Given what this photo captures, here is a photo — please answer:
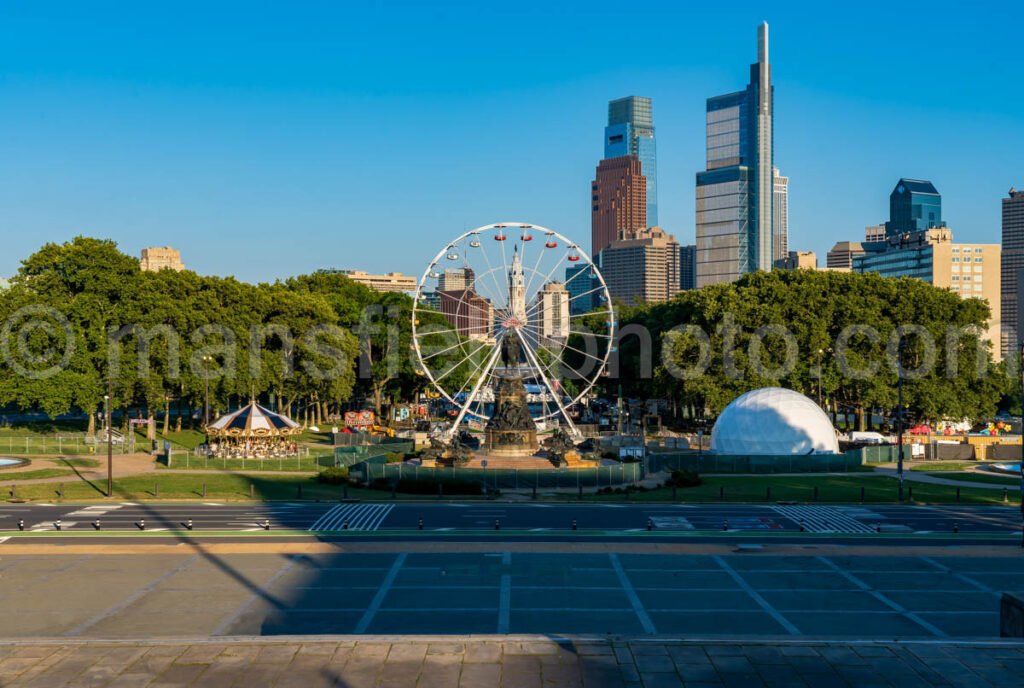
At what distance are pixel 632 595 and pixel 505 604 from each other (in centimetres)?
454

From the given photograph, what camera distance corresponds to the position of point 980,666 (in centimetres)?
2369

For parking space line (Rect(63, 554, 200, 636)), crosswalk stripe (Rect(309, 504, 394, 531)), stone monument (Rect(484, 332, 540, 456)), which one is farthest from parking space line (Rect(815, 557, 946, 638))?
stone monument (Rect(484, 332, 540, 456))

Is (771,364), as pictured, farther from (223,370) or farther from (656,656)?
(656,656)

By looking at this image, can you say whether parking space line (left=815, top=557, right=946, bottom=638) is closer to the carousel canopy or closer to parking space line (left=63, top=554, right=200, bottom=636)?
parking space line (left=63, top=554, right=200, bottom=636)

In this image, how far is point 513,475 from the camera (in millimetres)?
58719

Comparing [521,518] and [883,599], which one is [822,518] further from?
[883,599]

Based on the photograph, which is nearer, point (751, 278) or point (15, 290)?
point (15, 290)

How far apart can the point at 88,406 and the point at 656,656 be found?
2725 inches

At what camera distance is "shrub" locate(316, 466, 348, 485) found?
Result: 6122 cm

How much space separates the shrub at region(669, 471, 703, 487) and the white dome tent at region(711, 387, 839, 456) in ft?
43.8

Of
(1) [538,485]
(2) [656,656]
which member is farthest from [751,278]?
(2) [656,656]

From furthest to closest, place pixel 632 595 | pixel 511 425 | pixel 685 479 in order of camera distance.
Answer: pixel 511 425 < pixel 685 479 < pixel 632 595

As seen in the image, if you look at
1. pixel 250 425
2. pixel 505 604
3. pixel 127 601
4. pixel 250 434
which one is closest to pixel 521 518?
pixel 505 604

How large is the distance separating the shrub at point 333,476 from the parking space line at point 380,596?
22193 millimetres
